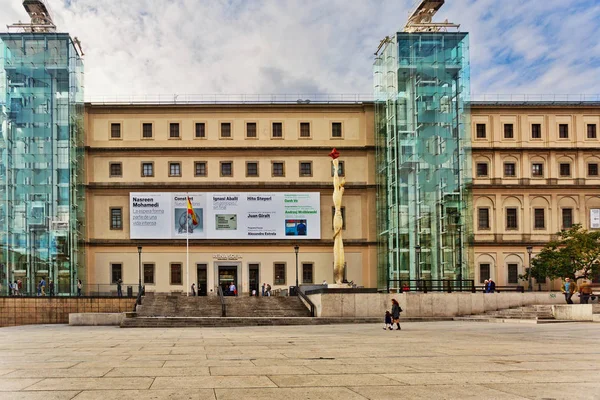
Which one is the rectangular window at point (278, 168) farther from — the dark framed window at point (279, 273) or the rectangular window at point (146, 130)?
the rectangular window at point (146, 130)

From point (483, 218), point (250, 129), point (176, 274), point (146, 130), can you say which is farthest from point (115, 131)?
point (483, 218)

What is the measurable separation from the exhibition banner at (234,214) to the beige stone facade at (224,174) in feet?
1.85

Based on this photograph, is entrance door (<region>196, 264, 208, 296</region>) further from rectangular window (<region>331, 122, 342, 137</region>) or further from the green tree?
the green tree

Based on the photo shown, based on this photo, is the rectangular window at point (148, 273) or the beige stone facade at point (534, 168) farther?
the beige stone facade at point (534, 168)

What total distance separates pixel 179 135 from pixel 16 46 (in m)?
13.9

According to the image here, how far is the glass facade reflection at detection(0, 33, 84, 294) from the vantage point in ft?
166

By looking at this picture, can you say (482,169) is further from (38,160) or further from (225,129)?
(38,160)

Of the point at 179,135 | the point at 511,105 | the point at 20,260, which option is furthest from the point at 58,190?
the point at 511,105

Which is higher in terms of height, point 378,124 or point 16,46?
point 16,46

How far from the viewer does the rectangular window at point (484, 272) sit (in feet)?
194

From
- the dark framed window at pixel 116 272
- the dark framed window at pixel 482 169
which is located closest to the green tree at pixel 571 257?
the dark framed window at pixel 482 169

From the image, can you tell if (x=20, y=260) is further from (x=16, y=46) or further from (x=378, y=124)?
(x=378, y=124)

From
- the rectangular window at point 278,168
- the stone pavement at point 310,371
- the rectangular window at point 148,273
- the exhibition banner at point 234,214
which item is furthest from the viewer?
the rectangular window at point 278,168

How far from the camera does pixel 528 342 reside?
1928 centimetres
